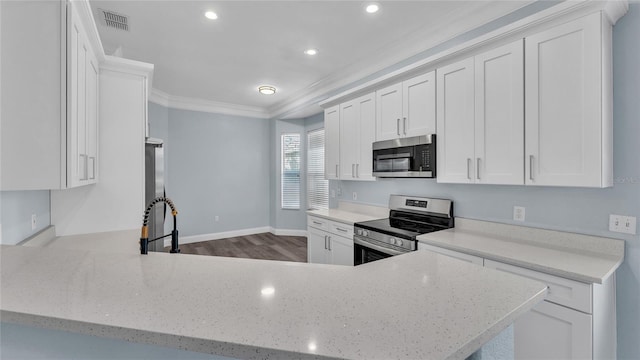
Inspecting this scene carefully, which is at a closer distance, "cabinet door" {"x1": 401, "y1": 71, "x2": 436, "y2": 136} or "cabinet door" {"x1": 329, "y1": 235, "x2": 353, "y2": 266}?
"cabinet door" {"x1": 401, "y1": 71, "x2": 436, "y2": 136}

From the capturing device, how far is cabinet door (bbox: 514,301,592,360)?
4.93 feet

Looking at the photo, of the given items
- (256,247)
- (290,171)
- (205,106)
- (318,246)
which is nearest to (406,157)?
(318,246)

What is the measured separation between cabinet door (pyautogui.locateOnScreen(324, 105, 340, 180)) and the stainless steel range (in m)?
1.00

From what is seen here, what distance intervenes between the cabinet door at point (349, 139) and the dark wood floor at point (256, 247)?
5.81 ft

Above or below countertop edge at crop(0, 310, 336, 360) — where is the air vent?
above

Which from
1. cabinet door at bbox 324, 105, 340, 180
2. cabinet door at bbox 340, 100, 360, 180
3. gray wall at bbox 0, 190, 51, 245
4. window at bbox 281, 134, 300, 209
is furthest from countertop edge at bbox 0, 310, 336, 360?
window at bbox 281, 134, 300, 209

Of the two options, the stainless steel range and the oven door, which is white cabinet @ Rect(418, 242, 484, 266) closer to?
the stainless steel range

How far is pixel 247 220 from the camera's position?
6215mm

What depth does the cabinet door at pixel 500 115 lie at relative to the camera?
6.61 ft

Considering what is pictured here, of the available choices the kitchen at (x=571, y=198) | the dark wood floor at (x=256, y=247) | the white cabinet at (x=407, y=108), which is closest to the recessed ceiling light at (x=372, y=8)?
the white cabinet at (x=407, y=108)

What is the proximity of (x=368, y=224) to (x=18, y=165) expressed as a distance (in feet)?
8.39

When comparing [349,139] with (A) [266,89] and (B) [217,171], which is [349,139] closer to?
(A) [266,89]

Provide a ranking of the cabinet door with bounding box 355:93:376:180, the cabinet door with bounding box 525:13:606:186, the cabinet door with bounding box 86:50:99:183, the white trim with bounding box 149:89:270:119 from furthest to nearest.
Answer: the white trim with bounding box 149:89:270:119
the cabinet door with bounding box 355:93:376:180
the cabinet door with bounding box 86:50:99:183
the cabinet door with bounding box 525:13:606:186

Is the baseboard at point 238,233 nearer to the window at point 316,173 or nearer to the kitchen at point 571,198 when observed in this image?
the window at point 316,173
